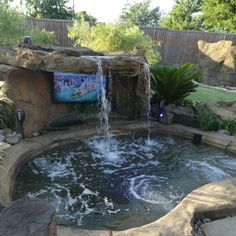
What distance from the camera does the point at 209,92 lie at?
1003cm

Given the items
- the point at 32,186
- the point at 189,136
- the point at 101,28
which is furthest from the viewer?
the point at 101,28

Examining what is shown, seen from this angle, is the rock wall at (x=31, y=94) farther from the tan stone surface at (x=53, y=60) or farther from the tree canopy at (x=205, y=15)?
the tree canopy at (x=205, y=15)

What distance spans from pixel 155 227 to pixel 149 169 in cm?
199

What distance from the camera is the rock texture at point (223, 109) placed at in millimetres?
6514

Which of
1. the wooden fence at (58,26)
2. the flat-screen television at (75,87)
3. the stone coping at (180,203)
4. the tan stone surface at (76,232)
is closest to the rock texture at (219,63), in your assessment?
the wooden fence at (58,26)

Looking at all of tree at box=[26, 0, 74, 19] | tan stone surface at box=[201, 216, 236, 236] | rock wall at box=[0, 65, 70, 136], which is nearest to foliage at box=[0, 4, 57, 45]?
rock wall at box=[0, 65, 70, 136]

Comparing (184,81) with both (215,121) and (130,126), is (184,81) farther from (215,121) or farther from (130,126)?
(130,126)

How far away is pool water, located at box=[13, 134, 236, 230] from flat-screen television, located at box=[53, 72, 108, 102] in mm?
1113

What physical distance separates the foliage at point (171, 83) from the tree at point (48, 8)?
1705 centimetres

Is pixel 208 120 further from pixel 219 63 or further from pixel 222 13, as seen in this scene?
pixel 222 13

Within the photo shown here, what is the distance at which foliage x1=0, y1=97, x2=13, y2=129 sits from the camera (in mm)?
5055

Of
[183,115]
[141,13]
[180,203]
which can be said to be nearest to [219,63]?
[183,115]

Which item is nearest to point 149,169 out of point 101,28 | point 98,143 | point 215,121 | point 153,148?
point 153,148

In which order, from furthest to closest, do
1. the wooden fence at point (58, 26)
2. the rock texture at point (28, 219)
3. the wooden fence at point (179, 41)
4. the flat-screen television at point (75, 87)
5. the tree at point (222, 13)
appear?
the tree at point (222, 13) → the wooden fence at point (179, 41) → the wooden fence at point (58, 26) → the flat-screen television at point (75, 87) → the rock texture at point (28, 219)
